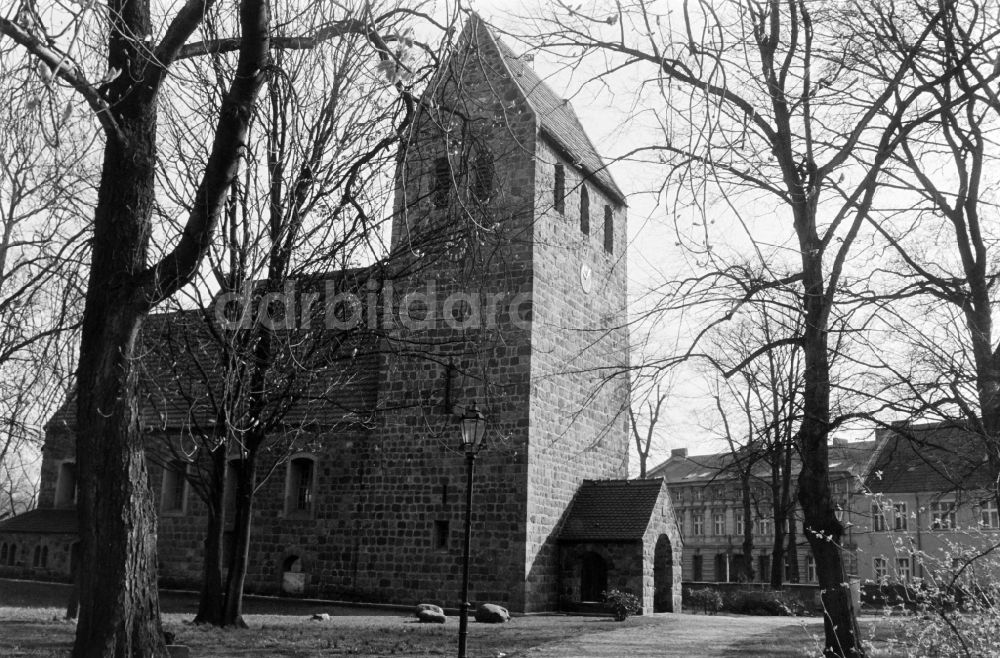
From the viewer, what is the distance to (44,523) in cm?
2822

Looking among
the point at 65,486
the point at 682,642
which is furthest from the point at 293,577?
the point at 65,486

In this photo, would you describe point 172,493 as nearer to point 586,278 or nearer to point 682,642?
point 586,278

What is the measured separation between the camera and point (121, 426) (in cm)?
705

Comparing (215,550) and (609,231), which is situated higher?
(609,231)

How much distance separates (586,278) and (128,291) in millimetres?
17586

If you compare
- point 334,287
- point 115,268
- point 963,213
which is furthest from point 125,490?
point 963,213

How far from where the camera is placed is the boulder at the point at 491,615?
17.5 metres

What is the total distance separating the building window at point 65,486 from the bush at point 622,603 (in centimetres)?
1824

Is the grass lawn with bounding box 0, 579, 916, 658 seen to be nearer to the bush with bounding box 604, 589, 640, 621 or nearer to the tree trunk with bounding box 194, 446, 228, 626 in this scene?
the bush with bounding box 604, 589, 640, 621

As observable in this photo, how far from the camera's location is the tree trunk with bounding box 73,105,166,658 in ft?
22.5

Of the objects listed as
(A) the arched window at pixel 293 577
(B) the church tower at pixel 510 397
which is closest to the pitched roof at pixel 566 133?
(B) the church tower at pixel 510 397

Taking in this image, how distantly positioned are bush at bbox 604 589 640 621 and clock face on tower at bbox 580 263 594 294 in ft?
24.9

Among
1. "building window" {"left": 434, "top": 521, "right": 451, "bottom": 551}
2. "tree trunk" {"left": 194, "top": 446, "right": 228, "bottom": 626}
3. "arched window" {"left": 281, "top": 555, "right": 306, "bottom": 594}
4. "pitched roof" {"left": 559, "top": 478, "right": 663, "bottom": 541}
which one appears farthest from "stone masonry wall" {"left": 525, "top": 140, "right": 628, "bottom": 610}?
"tree trunk" {"left": 194, "top": 446, "right": 228, "bottom": 626}

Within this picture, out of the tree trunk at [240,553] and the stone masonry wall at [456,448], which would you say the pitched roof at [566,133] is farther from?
the tree trunk at [240,553]
